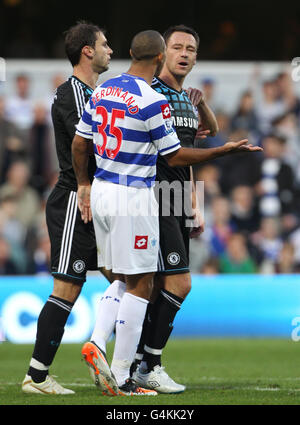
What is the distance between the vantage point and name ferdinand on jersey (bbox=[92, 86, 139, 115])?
5.56m

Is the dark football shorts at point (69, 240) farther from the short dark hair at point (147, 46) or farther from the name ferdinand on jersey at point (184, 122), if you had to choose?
the short dark hair at point (147, 46)

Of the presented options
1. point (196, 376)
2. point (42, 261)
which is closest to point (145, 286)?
point (196, 376)

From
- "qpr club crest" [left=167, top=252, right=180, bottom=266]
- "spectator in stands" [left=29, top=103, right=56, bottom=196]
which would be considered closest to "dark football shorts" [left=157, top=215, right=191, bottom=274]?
"qpr club crest" [left=167, top=252, right=180, bottom=266]

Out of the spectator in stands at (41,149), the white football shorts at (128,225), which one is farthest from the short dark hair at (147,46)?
the spectator in stands at (41,149)

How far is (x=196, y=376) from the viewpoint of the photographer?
7.27m

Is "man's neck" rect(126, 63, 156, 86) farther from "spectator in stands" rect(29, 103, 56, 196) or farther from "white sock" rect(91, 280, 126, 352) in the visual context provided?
"spectator in stands" rect(29, 103, 56, 196)

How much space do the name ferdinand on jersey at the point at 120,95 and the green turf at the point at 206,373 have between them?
1.80m

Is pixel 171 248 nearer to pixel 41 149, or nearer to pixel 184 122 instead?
pixel 184 122

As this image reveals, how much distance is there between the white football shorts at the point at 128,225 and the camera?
5.61 metres

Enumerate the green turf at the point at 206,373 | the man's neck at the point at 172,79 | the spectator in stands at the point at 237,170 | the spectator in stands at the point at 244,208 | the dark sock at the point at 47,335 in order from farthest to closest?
the spectator in stands at the point at 237,170 → the spectator in stands at the point at 244,208 → the man's neck at the point at 172,79 → the dark sock at the point at 47,335 → the green turf at the point at 206,373

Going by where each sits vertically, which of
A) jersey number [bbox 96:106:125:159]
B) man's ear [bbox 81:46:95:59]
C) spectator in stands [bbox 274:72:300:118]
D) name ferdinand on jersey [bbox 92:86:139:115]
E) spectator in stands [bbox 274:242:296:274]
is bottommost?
spectator in stands [bbox 274:242:296:274]

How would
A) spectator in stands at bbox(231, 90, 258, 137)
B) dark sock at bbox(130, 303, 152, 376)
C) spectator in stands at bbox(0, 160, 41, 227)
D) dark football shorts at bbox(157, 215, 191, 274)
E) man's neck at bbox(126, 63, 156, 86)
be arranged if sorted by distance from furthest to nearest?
spectator in stands at bbox(231, 90, 258, 137), spectator in stands at bbox(0, 160, 41, 227), dark sock at bbox(130, 303, 152, 376), dark football shorts at bbox(157, 215, 191, 274), man's neck at bbox(126, 63, 156, 86)

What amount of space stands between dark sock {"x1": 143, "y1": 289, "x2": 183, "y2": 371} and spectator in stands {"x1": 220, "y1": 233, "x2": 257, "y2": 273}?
6093 mm

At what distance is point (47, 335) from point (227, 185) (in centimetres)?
776
